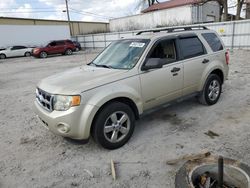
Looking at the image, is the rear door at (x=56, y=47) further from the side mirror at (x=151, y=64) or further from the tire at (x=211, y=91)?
the side mirror at (x=151, y=64)

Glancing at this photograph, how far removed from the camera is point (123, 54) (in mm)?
4074

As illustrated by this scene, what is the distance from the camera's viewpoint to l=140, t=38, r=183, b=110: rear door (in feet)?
12.3

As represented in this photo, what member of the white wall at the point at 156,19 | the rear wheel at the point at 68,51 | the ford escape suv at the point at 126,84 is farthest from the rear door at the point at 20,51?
the ford escape suv at the point at 126,84

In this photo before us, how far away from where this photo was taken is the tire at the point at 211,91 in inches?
192

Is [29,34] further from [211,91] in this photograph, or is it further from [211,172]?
[211,172]

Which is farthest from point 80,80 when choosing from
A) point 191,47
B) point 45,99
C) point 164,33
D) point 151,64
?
point 191,47

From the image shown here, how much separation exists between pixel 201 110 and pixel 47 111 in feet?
10.7

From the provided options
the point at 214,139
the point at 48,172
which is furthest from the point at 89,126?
the point at 214,139

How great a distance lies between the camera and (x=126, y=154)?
11.0 feet

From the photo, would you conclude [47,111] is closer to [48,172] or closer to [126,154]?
[48,172]

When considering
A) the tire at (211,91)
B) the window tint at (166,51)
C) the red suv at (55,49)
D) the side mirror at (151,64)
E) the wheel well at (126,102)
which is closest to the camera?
the wheel well at (126,102)

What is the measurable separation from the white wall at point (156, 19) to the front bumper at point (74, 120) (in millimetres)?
25504

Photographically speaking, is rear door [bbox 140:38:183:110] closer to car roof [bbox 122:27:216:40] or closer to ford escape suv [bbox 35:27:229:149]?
ford escape suv [bbox 35:27:229:149]

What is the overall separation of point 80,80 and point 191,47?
2463 millimetres
